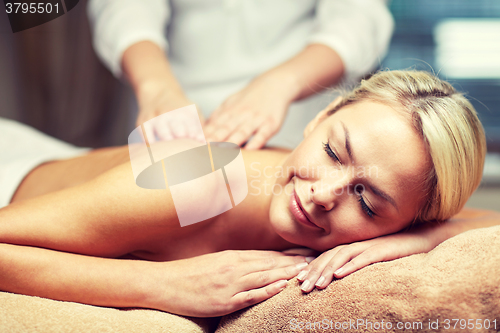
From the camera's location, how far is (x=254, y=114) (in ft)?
2.77

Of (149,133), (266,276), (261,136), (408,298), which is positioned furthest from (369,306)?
(149,133)

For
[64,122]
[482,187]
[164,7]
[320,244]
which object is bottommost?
[482,187]

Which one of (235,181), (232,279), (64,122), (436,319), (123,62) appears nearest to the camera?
(436,319)

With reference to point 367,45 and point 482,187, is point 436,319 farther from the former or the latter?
point 482,187

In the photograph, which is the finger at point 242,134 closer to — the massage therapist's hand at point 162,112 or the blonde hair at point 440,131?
the massage therapist's hand at point 162,112

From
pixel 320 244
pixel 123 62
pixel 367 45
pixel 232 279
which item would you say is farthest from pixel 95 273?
pixel 367 45

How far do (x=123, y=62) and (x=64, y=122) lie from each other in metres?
0.70

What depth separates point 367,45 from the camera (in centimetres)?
116

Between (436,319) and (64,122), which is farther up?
(436,319)

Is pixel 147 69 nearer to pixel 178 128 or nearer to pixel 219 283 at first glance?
pixel 178 128

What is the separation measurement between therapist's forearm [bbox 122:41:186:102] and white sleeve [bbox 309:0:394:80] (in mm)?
445

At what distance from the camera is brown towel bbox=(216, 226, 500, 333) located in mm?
487

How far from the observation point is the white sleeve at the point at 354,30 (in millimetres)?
1100

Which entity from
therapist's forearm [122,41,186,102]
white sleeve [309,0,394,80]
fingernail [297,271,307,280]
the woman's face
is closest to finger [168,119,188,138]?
therapist's forearm [122,41,186,102]
